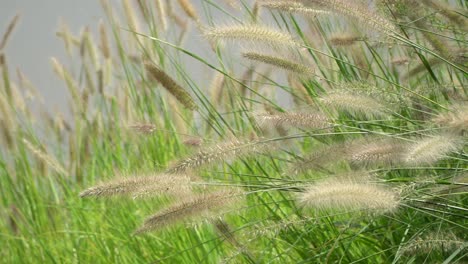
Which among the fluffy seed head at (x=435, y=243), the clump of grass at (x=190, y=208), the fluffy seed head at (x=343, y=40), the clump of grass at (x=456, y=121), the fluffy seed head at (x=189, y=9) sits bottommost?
the fluffy seed head at (x=435, y=243)

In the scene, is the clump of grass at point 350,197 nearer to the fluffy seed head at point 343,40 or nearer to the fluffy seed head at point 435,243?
the fluffy seed head at point 435,243

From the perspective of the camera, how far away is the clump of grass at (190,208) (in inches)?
67.1

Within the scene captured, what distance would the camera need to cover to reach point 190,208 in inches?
67.1

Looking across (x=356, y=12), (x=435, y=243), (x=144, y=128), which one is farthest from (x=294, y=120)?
(x=144, y=128)

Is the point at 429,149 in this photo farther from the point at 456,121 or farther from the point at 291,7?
the point at 291,7

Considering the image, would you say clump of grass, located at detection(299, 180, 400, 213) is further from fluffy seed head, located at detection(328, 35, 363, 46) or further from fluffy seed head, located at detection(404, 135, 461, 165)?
fluffy seed head, located at detection(328, 35, 363, 46)

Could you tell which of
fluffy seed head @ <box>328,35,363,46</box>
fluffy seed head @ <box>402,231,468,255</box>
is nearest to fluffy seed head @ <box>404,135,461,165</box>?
fluffy seed head @ <box>402,231,468,255</box>

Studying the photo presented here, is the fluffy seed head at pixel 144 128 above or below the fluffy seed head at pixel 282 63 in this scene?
below

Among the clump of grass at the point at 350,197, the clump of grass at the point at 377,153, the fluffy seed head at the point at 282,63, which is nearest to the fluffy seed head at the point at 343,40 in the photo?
the fluffy seed head at the point at 282,63

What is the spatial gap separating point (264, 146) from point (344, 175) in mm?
231

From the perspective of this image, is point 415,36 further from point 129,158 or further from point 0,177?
point 0,177

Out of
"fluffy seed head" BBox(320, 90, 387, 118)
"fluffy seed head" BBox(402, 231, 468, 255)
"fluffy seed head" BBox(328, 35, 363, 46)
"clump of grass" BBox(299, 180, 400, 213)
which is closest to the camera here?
"clump of grass" BBox(299, 180, 400, 213)

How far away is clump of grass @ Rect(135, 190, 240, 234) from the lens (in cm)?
170

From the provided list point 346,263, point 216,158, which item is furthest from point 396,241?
point 216,158
